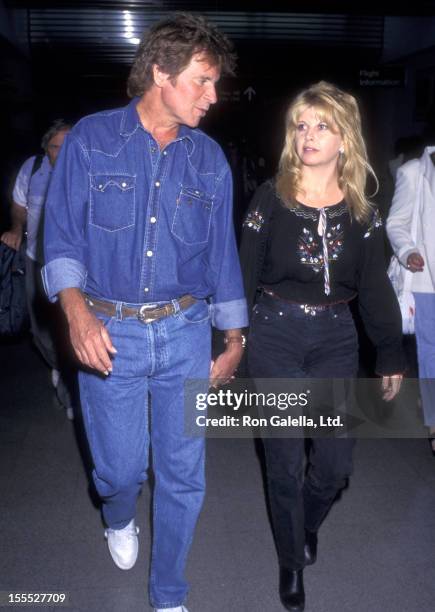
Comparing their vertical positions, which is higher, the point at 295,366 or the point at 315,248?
the point at 315,248

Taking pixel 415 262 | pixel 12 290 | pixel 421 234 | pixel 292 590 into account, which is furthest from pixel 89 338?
pixel 12 290

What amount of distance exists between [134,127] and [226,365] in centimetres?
87

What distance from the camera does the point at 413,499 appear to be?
3645 millimetres

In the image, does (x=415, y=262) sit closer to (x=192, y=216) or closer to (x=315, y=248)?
(x=315, y=248)

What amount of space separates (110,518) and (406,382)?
10.9 ft

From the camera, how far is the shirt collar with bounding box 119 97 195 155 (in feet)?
7.60

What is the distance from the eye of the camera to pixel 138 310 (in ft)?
7.66

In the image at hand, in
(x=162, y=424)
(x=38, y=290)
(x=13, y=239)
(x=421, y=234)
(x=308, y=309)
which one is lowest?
(x=38, y=290)

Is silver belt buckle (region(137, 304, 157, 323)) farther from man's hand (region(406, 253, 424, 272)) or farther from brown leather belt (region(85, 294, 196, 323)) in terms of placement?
man's hand (region(406, 253, 424, 272))

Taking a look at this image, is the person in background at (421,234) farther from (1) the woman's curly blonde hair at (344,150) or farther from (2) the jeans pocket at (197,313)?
Result: (2) the jeans pocket at (197,313)

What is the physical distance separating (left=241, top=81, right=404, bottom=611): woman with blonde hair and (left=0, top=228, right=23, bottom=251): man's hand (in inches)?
97.2

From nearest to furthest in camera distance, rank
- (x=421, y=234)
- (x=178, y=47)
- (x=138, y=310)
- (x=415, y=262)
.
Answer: (x=178, y=47) → (x=138, y=310) → (x=415, y=262) → (x=421, y=234)

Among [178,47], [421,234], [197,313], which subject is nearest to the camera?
[178,47]

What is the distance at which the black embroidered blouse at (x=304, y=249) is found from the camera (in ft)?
8.73
